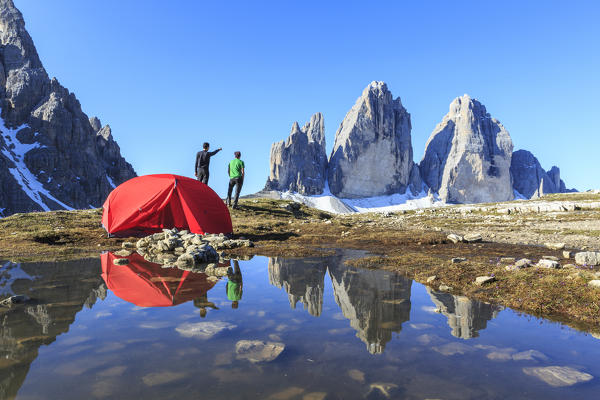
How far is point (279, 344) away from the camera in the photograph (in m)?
3.99

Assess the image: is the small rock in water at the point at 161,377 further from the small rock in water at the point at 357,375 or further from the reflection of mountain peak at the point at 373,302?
the reflection of mountain peak at the point at 373,302

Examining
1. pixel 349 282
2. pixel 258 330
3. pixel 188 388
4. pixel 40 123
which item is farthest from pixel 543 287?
pixel 40 123

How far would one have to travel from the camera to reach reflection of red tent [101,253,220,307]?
19.1ft

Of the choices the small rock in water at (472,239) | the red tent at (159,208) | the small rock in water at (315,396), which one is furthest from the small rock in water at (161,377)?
the small rock in water at (472,239)

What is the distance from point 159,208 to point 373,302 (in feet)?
41.1

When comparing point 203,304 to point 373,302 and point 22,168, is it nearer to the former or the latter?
point 373,302

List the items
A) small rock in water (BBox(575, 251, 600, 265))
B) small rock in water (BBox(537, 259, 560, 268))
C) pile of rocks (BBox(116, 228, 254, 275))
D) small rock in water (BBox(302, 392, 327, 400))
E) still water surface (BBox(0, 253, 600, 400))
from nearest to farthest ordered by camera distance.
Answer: small rock in water (BBox(302, 392, 327, 400)) → still water surface (BBox(0, 253, 600, 400)) → small rock in water (BBox(537, 259, 560, 268)) → small rock in water (BBox(575, 251, 600, 265)) → pile of rocks (BBox(116, 228, 254, 275))

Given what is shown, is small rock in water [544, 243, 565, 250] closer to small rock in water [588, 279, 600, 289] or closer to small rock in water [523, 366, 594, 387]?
small rock in water [588, 279, 600, 289]

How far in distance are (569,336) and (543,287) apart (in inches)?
85.4

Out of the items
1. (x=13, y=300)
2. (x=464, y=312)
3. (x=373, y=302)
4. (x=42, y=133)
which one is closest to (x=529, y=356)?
(x=464, y=312)

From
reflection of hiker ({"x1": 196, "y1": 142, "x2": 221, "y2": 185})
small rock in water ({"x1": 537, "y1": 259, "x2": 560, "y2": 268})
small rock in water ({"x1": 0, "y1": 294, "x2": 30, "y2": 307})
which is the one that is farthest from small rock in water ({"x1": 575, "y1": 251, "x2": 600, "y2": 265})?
reflection of hiker ({"x1": 196, "y1": 142, "x2": 221, "y2": 185})

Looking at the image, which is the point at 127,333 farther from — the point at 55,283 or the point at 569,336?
the point at 569,336

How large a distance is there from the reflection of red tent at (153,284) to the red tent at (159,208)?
610cm

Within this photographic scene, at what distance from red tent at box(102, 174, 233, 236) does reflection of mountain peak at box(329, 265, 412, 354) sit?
342 inches
